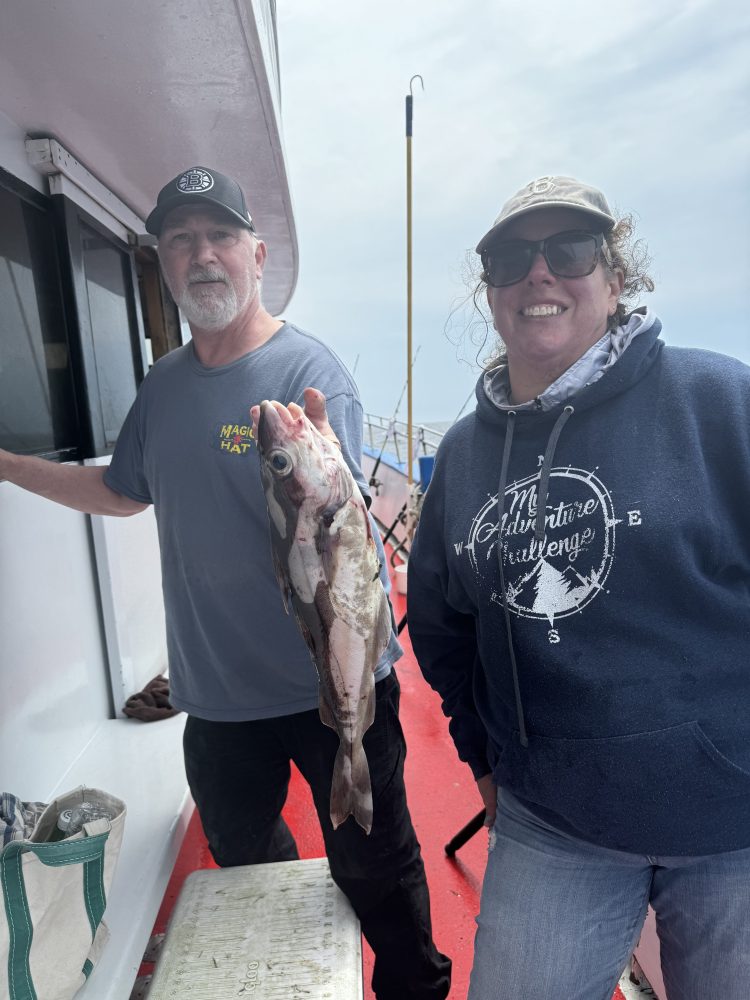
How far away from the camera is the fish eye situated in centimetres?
131

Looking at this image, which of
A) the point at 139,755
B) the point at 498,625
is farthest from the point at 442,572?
the point at 139,755

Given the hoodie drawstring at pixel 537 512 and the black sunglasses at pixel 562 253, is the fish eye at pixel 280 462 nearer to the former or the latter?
the hoodie drawstring at pixel 537 512

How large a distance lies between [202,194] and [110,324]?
1.84 metres

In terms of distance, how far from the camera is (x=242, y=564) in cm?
184

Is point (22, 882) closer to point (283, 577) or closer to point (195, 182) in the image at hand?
point (283, 577)

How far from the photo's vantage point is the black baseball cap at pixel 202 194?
184 cm

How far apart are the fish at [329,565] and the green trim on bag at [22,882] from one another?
2.03 ft

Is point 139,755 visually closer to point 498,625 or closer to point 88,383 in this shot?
point 88,383

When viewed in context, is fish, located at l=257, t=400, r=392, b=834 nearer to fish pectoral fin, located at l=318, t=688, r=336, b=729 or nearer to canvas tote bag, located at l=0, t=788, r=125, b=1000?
fish pectoral fin, located at l=318, t=688, r=336, b=729

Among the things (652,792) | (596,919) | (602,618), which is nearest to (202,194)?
(602,618)

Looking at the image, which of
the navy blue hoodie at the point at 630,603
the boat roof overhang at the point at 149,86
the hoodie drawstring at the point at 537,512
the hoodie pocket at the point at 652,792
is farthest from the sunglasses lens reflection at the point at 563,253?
the hoodie pocket at the point at 652,792

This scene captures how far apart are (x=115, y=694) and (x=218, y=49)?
9.21ft

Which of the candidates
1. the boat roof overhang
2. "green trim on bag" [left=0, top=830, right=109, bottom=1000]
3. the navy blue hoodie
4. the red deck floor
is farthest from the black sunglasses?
the red deck floor

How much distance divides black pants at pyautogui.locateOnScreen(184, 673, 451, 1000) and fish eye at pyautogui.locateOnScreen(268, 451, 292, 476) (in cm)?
88
